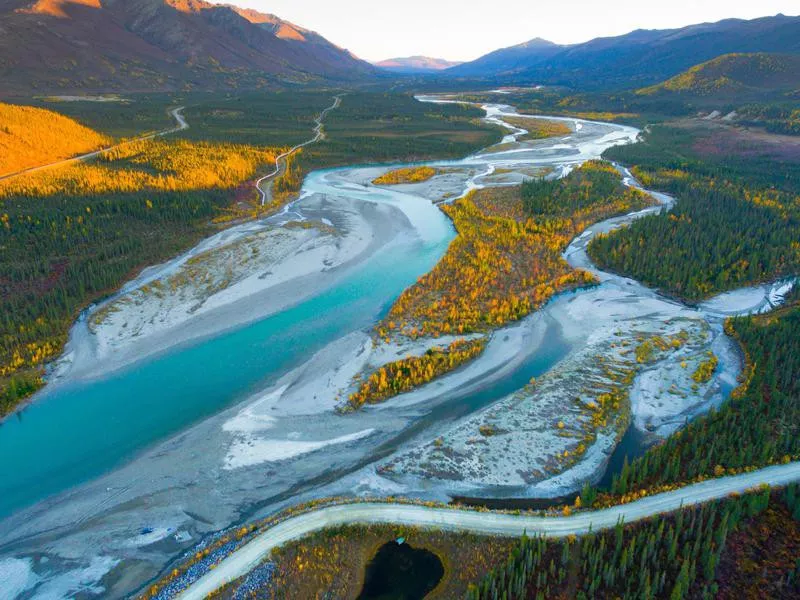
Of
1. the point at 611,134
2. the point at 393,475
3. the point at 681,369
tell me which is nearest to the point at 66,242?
the point at 393,475

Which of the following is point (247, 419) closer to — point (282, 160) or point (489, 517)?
point (489, 517)

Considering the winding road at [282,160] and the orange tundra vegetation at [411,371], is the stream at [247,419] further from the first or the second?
the winding road at [282,160]

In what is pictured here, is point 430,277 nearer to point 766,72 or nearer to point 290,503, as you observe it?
point 290,503

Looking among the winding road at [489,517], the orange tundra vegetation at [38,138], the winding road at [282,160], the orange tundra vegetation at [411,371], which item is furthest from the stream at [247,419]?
the orange tundra vegetation at [38,138]

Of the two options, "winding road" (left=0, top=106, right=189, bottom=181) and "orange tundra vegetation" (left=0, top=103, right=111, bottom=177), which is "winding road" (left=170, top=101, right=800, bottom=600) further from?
"orange tundra vegetation" (left=0, top=103, right=111, bottom=177)

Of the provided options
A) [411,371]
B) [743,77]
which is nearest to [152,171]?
[411,371]
